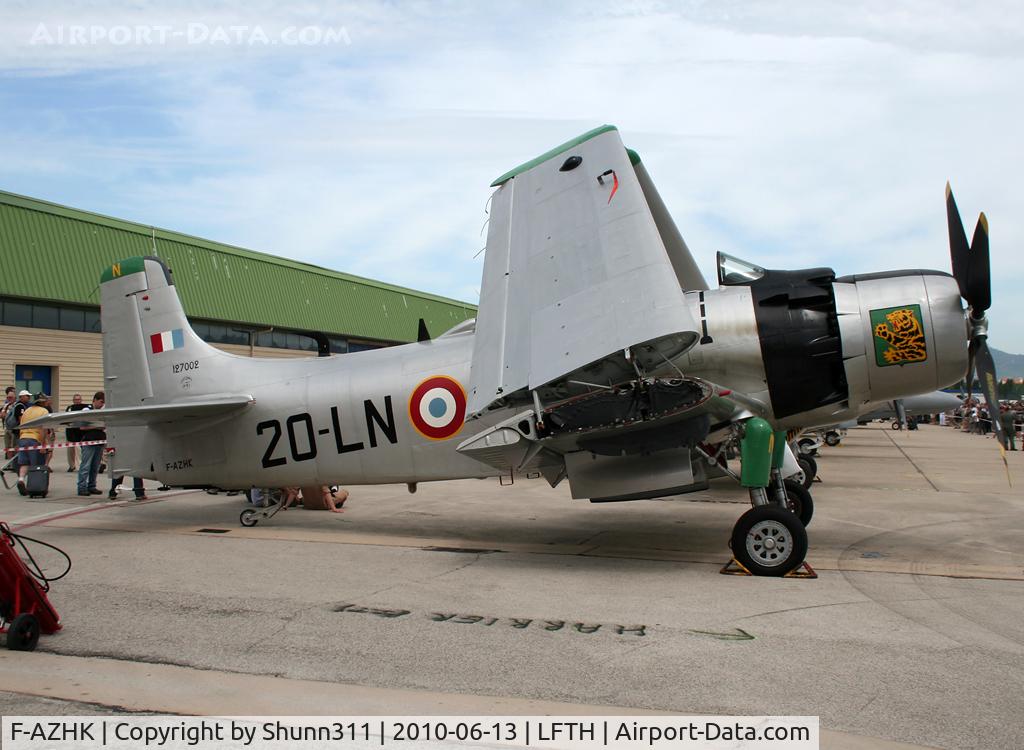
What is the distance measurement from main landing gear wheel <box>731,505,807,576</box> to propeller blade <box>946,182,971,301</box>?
2.68 meters

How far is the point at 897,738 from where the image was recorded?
335cm

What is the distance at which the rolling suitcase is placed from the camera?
13.2m

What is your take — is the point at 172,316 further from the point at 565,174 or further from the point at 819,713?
the point at 819,713

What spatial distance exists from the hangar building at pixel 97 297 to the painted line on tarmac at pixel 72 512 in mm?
6990

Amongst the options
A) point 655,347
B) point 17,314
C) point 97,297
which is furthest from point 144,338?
point 97,297

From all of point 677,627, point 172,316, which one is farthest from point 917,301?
point 172,316

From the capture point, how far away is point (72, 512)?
1154cm

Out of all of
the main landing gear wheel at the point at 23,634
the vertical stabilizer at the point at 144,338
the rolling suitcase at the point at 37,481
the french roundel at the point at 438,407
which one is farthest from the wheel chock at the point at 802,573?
the rolling suitcase at the point at 37,481

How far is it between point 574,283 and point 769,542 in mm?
2907

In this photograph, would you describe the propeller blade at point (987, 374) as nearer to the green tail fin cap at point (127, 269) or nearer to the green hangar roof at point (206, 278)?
the green tail fin cap at point (127, 269)

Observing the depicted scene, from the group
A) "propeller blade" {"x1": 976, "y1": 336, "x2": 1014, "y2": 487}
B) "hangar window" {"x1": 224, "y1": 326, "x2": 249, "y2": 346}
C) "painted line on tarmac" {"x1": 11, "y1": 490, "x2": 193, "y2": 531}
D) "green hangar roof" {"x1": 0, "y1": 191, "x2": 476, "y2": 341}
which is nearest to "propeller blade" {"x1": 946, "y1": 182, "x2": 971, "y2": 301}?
"propeller blade" {"x1": 976, "y1": 336, "x2": 1014, "y2": 487}

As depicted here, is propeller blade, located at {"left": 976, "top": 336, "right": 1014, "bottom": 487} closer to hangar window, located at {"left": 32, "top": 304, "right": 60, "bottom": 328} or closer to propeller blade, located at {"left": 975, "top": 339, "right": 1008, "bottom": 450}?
propeller blade, located at {"left": 975, "top": 339, "right": 1008, "bottom": 450}

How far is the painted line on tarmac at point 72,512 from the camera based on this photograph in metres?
10.3

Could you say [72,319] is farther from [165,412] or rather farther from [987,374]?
[987,374]
